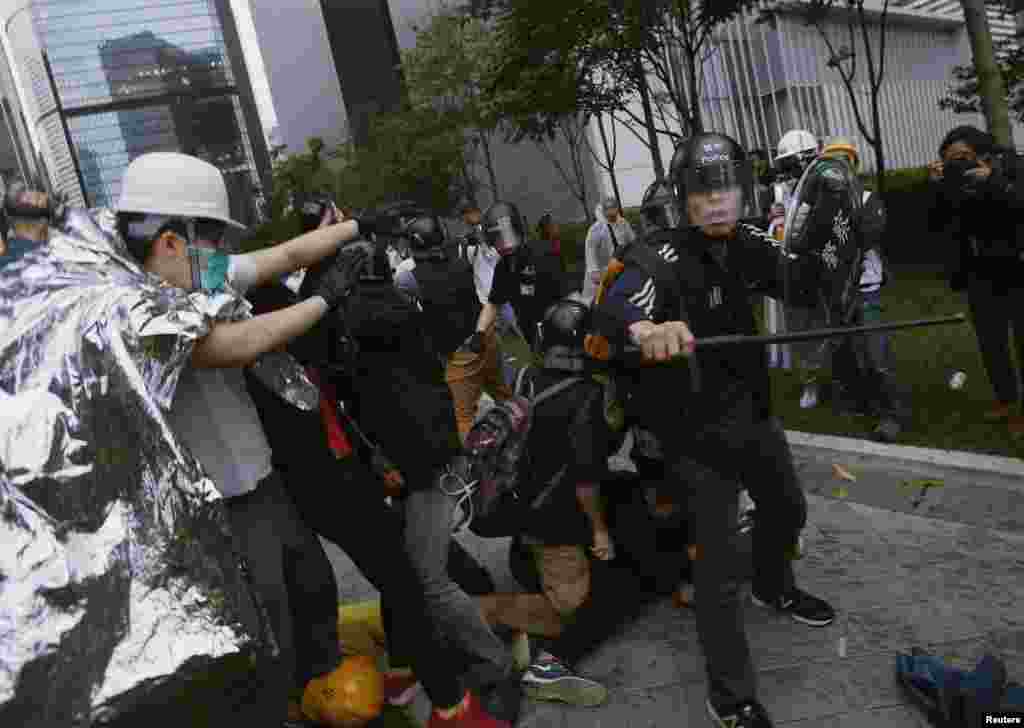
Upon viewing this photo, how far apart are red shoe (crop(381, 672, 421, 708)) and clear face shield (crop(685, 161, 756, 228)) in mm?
1875

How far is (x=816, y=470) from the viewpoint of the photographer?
4.63 metres

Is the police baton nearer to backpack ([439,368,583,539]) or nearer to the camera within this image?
backpack ([439,368,583,539])

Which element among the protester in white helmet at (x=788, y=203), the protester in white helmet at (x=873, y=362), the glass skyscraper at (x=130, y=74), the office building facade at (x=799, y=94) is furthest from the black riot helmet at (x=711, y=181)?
the glass skyscraper at (x=130, y=74)

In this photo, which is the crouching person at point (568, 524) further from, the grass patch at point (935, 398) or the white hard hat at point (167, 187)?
the grass patch at point (935, 398)

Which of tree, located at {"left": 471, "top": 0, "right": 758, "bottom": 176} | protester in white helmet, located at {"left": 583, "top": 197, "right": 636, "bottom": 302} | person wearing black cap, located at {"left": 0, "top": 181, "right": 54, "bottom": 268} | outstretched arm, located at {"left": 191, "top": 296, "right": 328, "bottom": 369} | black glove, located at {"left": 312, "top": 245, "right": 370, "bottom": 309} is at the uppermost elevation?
tree, located at {"left": 471, "top": 0, "right": 758, "bottom": 176}

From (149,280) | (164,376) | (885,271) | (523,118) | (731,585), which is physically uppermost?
(523,118)

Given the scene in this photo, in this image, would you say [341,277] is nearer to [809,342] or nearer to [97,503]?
[97,503]

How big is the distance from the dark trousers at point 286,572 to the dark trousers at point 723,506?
44.0 inches

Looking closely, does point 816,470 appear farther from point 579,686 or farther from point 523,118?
point 523,118

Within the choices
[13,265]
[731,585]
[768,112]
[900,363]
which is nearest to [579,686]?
[731,585]

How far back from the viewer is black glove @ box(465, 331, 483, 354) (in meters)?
5.48

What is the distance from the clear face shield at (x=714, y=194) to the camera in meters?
2.73

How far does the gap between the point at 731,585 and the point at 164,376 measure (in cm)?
172

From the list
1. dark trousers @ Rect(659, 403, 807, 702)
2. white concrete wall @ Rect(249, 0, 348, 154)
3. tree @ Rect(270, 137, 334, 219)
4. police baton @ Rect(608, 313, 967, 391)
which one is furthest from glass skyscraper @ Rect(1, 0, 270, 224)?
police baton @ Rect(608, 313, 967, 391)
